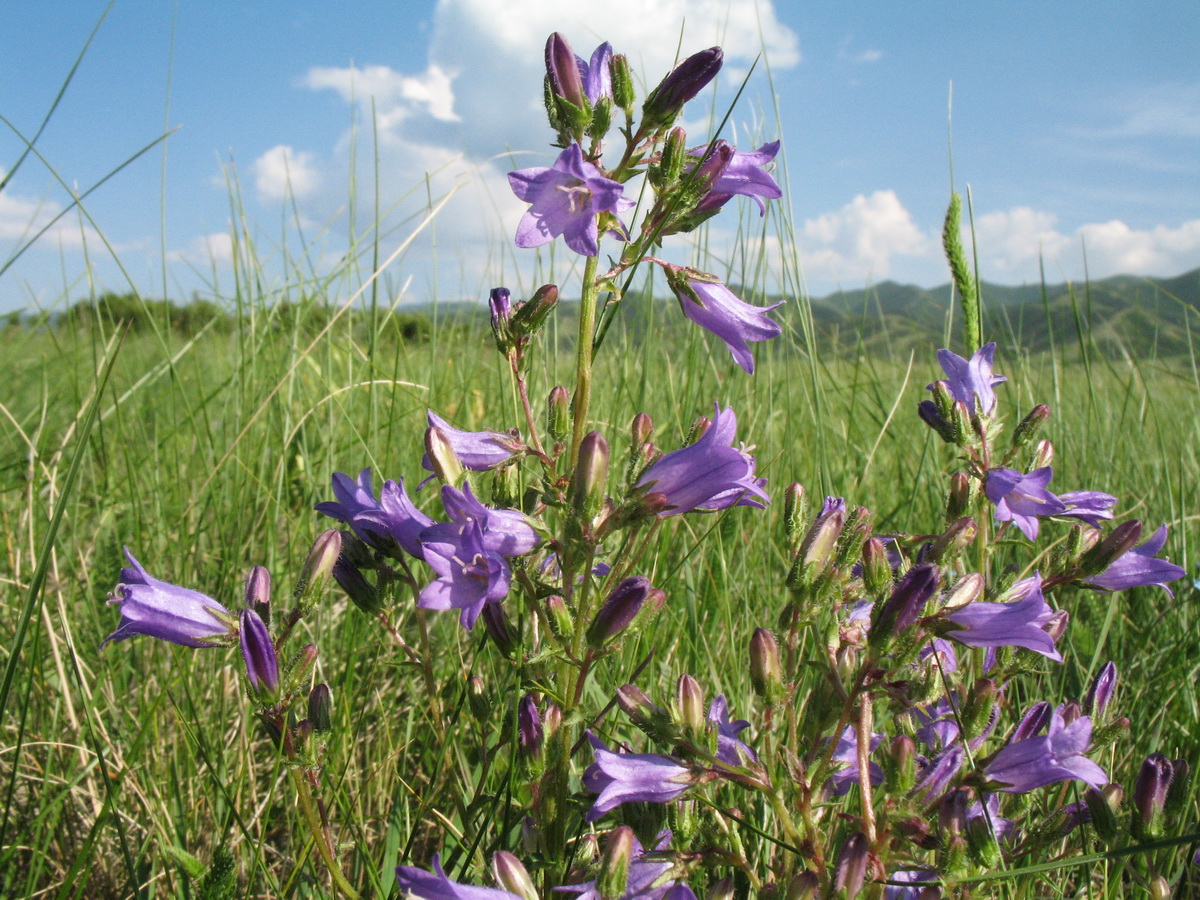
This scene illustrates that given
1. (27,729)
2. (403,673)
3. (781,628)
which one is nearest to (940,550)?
(781,628)

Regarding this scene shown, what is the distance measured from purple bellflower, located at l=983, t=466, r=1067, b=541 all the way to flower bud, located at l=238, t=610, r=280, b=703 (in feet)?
4.08

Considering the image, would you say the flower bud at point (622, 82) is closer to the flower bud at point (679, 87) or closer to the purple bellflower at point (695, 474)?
the flower bud at point (679, 87)

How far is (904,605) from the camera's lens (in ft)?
3.41

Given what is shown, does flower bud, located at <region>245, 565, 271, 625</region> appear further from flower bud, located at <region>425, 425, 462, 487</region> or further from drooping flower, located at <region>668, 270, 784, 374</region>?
drooping flower, located at <region>668, 270, 784, 374</region>

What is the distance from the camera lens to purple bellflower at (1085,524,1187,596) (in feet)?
4.79

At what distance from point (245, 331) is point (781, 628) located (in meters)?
2.78

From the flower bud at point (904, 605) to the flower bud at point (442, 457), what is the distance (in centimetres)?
65

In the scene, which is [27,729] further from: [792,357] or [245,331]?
[792,357]

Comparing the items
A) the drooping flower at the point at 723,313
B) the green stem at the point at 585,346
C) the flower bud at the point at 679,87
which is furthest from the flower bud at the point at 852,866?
the flower bud at the point at 679,87

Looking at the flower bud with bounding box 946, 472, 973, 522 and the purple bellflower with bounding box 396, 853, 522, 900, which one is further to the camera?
the flower bud with bounding box 946, 472, 973, 522

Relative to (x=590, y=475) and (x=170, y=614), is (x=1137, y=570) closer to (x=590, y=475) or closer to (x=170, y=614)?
(x=590, y=475)

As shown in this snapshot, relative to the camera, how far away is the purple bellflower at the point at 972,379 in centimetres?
164

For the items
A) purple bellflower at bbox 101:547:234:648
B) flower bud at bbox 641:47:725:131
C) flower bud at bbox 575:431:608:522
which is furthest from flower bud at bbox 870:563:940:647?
purple bellflower at bbox 101:547:234:648

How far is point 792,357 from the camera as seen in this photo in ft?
11.0
